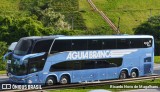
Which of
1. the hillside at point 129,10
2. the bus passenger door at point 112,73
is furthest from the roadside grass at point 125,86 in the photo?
the hillside at point 129,10

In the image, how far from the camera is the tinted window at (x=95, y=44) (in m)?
27.3

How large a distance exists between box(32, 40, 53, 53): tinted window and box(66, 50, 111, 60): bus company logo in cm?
175

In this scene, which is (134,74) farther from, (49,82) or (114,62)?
(49,82)

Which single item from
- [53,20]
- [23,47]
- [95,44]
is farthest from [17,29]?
[23,47]

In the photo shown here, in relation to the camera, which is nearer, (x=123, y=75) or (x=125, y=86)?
(x=125, y=86)

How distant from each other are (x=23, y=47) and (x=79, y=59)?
4246 mm

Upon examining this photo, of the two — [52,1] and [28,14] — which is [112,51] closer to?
[28,14]

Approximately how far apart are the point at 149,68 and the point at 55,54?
32.9ft

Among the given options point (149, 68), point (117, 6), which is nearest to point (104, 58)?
point (149, 68)

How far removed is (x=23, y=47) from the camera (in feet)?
81.5

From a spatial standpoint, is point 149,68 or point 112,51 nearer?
point 112,51

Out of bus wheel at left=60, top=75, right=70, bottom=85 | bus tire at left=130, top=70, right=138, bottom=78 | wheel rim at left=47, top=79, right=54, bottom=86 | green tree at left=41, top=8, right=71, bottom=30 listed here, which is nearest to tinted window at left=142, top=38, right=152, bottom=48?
bus tire at left=130, top=70, right=138, bottom=78

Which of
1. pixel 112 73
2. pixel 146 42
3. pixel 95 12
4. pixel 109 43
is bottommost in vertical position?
pixel 112 73

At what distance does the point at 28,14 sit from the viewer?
7050cm
